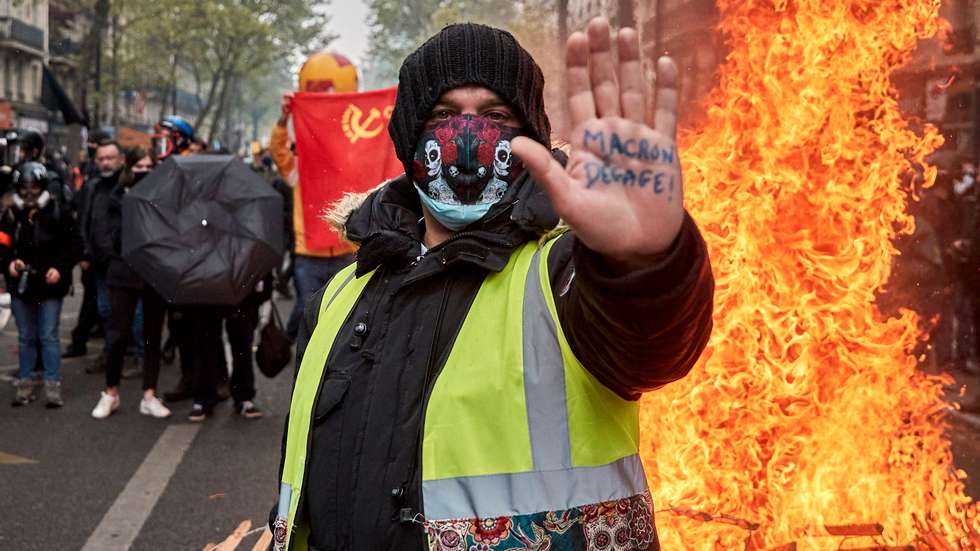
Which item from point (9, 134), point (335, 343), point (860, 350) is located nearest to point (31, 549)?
point (335, 343)

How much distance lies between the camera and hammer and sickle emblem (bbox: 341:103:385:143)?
8.30 m

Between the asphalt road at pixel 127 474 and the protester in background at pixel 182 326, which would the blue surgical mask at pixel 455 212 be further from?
the protester in background at pixel 182 326

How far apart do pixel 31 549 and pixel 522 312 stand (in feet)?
12.9

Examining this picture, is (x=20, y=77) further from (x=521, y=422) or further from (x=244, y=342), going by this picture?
(x=521, y=422)

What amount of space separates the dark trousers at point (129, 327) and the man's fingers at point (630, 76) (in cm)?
646

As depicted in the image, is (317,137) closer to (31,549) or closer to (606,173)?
(31,549)

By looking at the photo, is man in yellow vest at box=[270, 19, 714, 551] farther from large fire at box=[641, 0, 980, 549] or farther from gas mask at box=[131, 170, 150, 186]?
gas mask at box=[131, 170, 150, 186]

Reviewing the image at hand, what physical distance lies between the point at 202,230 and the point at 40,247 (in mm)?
1732

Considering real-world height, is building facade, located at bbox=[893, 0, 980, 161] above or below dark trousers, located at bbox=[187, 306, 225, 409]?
above

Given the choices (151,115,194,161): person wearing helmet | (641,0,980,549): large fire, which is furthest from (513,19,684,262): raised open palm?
(151,115,194,161): person wearing helmet

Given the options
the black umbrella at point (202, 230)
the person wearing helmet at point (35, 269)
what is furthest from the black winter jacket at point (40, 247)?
the black umbrella at point (202, 230)

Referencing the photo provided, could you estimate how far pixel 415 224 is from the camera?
2.24 metres

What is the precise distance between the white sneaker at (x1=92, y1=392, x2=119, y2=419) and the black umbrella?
1245 millimetres

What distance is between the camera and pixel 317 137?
27.3ft
